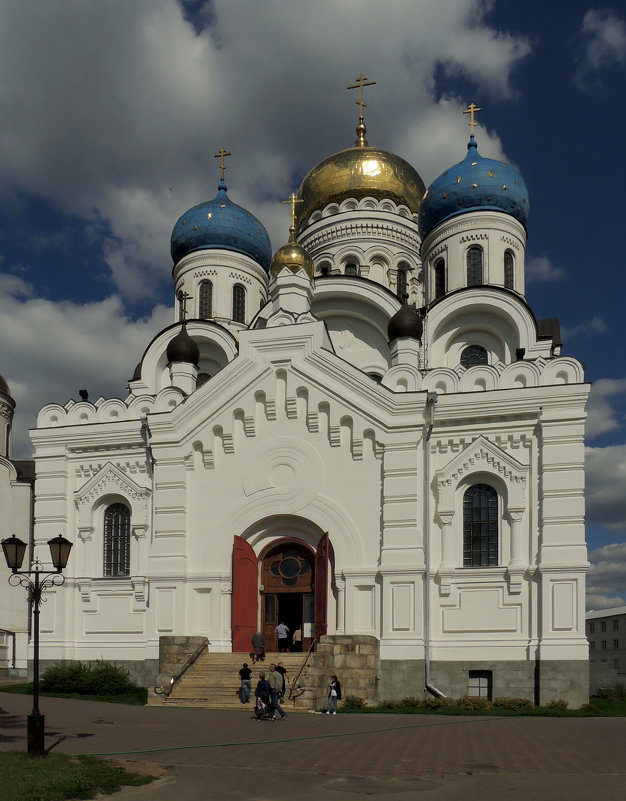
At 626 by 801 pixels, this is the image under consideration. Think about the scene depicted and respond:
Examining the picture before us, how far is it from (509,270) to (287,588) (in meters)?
11.4

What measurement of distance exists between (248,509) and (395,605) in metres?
3.88

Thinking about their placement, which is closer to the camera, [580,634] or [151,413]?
[580,634]

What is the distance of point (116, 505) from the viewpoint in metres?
21.4

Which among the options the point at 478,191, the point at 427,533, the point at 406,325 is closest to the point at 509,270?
the point at 478,191

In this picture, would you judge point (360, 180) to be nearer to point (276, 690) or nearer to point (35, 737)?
point (276, 690)

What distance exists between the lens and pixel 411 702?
17.2 m

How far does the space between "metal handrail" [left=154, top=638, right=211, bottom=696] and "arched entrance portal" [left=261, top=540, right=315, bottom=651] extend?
1520 mm

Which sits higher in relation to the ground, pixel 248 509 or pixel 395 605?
pixel 248 509

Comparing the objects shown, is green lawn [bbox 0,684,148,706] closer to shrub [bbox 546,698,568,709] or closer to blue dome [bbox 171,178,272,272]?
shrub [bbox 546,698,568,709]

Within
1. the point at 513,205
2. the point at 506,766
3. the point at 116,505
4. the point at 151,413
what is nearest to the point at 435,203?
the point at 513,205

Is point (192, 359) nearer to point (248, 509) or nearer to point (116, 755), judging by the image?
point (248, 509)

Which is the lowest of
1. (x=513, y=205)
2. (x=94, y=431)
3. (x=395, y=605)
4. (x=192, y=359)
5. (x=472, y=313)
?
(x=395, y=605)

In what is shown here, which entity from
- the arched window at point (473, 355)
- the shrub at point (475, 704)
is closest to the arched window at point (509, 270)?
the arched window at point (473, 355)

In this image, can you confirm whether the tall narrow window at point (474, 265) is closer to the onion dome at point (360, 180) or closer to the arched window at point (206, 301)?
the onion dome at point (360, 180)
